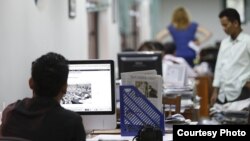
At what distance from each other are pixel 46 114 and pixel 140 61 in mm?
2503

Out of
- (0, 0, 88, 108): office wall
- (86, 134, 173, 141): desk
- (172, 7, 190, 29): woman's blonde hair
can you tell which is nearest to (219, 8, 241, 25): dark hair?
(0, 0, 88, 108): office wall

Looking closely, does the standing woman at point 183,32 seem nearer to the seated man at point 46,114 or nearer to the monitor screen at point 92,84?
the monitor screen at point 92,84

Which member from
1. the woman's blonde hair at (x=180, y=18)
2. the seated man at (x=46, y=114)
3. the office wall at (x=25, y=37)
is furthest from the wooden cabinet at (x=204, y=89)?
the seated man at (x=46, y=114)

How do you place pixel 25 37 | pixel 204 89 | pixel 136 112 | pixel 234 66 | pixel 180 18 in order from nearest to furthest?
pixel 136 112, pixel 25 37, pixel 234 66, pixel 180 18, pixel 204 89

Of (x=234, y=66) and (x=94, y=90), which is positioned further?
Answer: (x=234, y=66)

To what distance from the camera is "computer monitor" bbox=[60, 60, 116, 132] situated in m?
3.24

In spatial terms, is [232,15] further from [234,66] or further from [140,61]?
[140,61]

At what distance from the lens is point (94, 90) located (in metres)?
3.25

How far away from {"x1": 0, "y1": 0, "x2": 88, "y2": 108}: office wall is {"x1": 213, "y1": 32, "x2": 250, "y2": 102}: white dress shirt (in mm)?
1567

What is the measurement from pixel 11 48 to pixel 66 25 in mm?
1771

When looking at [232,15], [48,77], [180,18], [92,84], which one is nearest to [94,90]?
[92,84]

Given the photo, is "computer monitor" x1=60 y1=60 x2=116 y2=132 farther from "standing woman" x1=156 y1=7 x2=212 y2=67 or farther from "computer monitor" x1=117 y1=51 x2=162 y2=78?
"standing woman" x1=156 y1=7 x2=212 y2=67

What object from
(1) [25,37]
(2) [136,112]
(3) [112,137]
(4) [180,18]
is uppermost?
(4) [180,18]

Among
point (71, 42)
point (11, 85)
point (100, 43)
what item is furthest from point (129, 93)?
point (100, 43)
